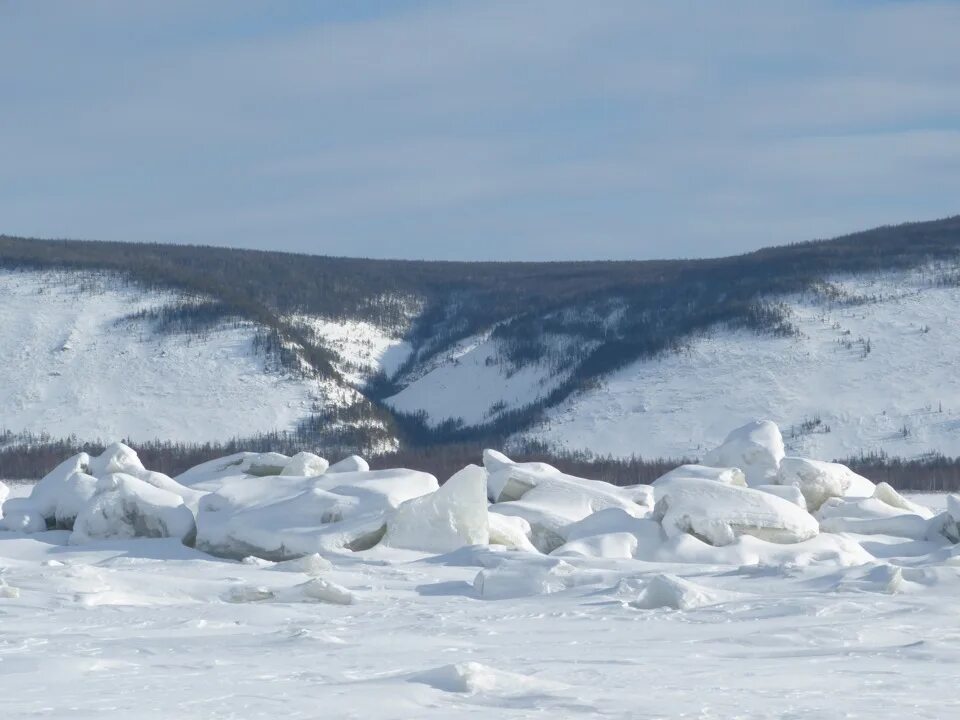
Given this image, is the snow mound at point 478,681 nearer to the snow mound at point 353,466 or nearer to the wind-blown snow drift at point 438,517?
the wind-blown snow drift at point 438,517

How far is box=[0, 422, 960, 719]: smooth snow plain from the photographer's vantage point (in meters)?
11.4

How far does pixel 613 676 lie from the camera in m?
12.4

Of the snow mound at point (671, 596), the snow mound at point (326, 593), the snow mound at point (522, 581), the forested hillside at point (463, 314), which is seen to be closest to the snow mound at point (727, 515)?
the snow mound at point (522, 581)

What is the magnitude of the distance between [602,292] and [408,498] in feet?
378

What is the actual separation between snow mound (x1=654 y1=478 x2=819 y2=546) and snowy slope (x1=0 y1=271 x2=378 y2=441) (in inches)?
3042

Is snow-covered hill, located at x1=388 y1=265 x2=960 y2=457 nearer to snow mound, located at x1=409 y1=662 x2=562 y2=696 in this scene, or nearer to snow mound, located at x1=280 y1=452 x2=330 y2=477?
snow mound, located at x1=280 y1=452 x2=330 y2=477

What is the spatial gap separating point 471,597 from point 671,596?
3.09 m

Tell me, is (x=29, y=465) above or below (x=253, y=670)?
below

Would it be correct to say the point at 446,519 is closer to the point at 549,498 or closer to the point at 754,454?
the point at 549,498

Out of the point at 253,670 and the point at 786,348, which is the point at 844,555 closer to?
the point at 253,670

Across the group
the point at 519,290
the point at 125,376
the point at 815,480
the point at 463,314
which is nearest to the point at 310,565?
the point at 815,480

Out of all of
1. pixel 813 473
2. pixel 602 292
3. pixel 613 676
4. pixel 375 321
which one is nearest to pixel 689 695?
pixel 613 676

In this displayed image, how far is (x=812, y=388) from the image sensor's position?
97.1 metres

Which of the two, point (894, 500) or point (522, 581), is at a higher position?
point (522, 581)
